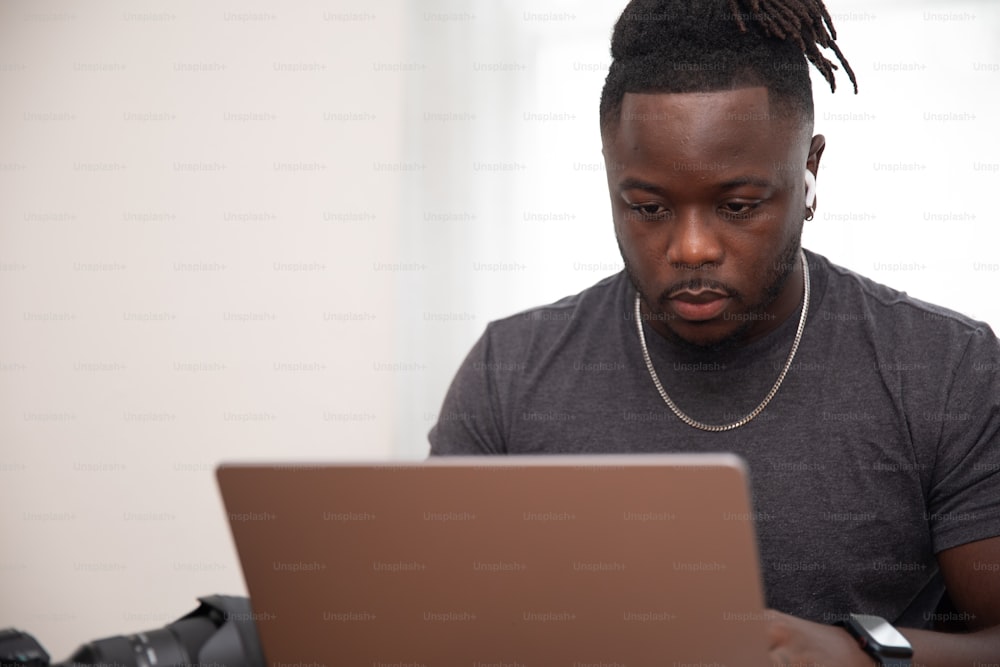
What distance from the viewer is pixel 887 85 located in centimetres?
214

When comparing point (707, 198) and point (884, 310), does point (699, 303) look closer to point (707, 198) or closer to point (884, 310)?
point (707, 198)

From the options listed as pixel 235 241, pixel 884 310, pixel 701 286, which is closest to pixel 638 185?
pixel 701 286

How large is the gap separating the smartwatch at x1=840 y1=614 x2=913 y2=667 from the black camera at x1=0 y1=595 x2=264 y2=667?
0.53 meters

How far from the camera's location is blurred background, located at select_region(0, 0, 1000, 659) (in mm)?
2381

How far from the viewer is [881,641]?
2.97ft

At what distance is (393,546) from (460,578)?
0.19 ft

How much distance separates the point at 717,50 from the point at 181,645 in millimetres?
889

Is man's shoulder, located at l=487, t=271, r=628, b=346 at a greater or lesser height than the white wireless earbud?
lesser

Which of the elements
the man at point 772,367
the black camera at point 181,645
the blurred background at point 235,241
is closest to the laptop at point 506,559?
the black camera at point 181,645

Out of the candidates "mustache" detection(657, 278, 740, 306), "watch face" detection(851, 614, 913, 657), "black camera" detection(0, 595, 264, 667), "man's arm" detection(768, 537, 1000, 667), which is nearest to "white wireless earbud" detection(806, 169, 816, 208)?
"mustache" detection(657, 278, 740, 306)

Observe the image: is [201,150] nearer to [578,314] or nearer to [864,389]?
[578,314]

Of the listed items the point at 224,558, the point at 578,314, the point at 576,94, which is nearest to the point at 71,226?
the point at 224,558

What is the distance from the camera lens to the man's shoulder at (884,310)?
1.32 metres

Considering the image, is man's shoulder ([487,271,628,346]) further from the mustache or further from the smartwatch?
the smartwatch
